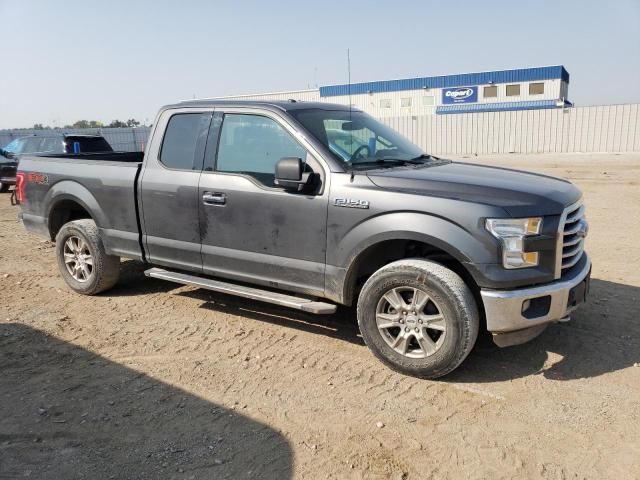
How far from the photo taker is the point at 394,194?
12.8 ft

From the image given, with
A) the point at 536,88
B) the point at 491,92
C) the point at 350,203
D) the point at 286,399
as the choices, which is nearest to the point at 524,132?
the point at 536,88

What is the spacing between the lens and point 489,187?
3795 mm

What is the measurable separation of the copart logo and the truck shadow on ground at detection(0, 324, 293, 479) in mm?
43371

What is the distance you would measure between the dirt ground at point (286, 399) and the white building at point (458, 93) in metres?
36.5

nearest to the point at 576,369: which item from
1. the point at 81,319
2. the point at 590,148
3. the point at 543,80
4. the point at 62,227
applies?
the point at 81,319

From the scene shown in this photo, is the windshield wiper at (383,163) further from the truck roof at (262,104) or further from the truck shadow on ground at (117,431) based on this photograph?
the truck shadow on ground at (117,431)

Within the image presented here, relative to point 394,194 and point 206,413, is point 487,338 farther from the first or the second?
point 206,413

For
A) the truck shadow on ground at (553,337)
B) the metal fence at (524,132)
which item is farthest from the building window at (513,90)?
the truck shadow on ground at (553,337)

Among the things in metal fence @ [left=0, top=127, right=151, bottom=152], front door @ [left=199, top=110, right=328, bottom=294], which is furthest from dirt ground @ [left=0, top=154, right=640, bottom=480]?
metal fence @ [left=0, top=127, right=151, bottom=152]

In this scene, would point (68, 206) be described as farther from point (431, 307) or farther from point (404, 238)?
point (431, 307)

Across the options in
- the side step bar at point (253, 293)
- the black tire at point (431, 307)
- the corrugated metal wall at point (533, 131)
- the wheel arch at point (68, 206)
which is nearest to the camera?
the black tire at point (431, 307)

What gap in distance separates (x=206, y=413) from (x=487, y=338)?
8.26 ft

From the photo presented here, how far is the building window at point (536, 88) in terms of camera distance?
4069 centimetres

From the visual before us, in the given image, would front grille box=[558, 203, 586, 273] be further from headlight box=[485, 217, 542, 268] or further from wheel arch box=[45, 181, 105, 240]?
wheel arch box=[45, 181, 105, 240]
